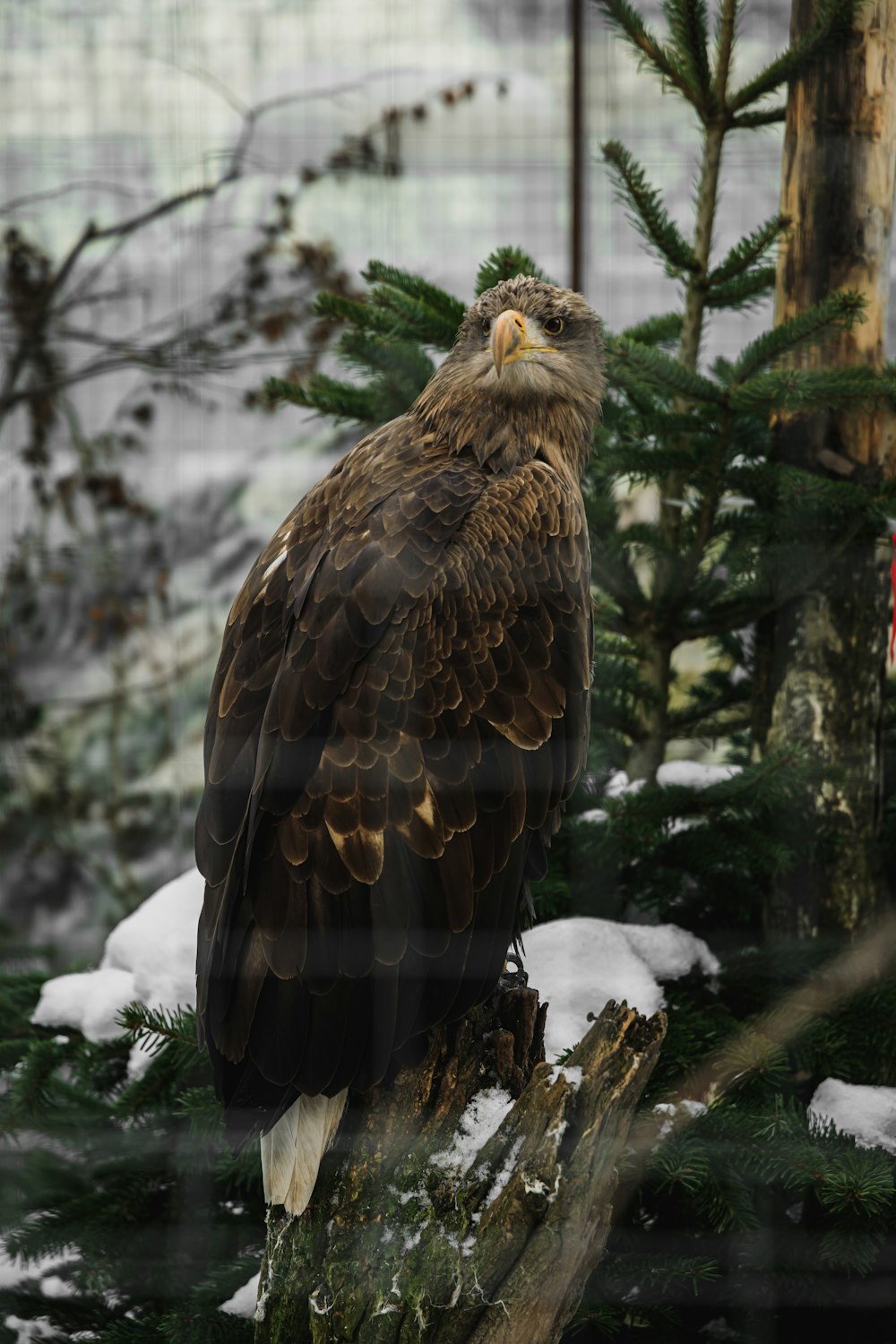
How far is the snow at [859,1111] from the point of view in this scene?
1298mm

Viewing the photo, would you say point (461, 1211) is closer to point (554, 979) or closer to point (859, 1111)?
point (554, 979)

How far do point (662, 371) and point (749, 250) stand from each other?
0.24m

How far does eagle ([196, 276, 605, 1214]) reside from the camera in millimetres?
1074

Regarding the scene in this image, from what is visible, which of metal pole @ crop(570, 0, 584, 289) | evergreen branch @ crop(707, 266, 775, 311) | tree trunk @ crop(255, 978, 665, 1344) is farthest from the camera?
metal pole @ crop(570, 0, 584, 289)

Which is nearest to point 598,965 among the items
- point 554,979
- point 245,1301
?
point 554,979

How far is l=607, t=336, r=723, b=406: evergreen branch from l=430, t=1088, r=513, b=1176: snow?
0.81 meters

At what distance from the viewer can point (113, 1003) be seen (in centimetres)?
149

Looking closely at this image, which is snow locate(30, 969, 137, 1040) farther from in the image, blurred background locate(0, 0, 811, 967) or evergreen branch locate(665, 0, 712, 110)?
evergreen branch locate(665, 0, 712, 110)

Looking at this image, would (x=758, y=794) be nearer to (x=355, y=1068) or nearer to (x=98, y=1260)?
(x=355, y=1068)

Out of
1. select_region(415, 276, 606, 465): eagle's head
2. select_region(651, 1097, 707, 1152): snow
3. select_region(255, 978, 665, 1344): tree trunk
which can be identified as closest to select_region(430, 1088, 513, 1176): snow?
select_region(255, 978, 665, 1344): tree trunk

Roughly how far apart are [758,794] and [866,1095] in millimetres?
359

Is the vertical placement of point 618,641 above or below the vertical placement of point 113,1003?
above

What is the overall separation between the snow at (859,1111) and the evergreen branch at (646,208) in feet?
3.38

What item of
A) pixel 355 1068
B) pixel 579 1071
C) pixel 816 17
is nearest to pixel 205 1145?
pixel 355 1068
